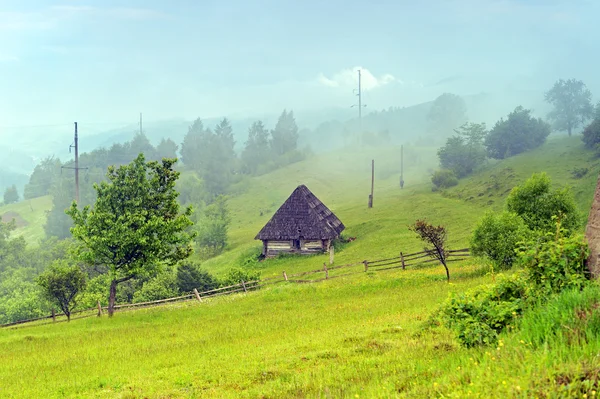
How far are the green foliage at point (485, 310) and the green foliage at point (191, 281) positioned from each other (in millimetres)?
32336

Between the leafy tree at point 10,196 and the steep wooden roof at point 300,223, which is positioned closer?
the steep wooden roof at point 300,223

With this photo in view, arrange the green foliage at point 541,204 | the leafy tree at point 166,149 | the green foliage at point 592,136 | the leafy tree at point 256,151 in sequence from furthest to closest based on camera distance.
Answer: the leafy tree at point 166,149 < the leafy tree at point 256,151 < the green foliage at point 592,136 < the green foliage at point 541,204

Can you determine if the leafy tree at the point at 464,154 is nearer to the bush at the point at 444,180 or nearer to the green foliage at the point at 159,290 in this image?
the bush at the point at 444,180

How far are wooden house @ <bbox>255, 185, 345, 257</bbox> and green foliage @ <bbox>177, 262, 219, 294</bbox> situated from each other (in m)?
16.9

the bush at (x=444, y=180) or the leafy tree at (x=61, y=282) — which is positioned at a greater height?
the bush at (x=444, y=180)

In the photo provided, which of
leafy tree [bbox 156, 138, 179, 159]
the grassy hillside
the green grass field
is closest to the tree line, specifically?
the green grass field

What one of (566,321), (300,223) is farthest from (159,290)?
(566,321)

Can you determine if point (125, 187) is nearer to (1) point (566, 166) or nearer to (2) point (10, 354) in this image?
(2) point (10, 354)

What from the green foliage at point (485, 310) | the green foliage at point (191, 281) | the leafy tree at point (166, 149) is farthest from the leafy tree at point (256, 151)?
the green foliage at point (485, 310)

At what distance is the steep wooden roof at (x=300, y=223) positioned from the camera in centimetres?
5634

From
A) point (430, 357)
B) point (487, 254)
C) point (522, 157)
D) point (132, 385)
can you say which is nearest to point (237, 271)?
point (487, 254)

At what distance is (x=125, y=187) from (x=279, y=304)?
454 inches

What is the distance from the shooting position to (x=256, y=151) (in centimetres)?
17438

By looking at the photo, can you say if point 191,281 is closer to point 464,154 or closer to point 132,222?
point 132,222
